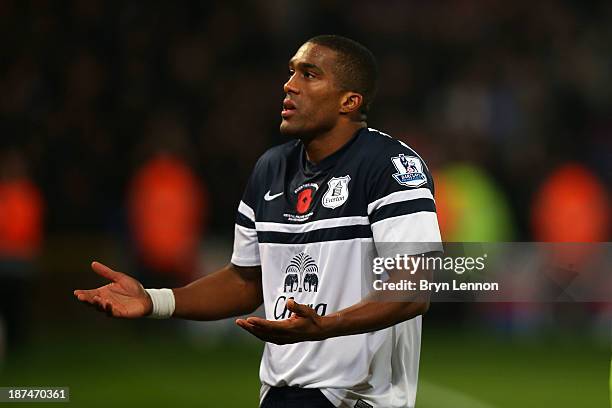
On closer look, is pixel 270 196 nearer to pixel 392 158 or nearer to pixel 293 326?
pixel 392 158

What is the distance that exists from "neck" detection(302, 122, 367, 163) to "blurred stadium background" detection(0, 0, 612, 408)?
5.34 metres

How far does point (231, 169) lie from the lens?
15.9 m

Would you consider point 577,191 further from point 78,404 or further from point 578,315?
point 78,404

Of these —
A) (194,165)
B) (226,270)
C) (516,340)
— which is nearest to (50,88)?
(194,165)

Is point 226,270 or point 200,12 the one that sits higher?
point 200,12

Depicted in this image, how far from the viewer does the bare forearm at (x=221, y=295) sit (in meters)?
5.31

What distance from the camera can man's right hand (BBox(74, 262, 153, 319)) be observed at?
495cm

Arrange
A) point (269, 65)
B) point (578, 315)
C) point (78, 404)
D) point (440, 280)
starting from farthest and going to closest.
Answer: point (269, 65), point (578, 315), point (78, 404), point (440, 280)

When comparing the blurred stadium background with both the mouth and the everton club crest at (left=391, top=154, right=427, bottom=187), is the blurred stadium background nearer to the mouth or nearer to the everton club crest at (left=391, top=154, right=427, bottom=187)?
the mouth

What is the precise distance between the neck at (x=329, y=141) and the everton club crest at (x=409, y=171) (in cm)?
36

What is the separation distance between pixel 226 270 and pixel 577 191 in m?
11.3

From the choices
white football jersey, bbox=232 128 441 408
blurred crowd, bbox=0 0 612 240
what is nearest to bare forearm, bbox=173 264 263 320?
white football jersey, bbox=232 128 441 408

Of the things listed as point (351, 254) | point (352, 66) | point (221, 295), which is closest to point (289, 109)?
point (352, 66)

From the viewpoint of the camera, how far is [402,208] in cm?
466
